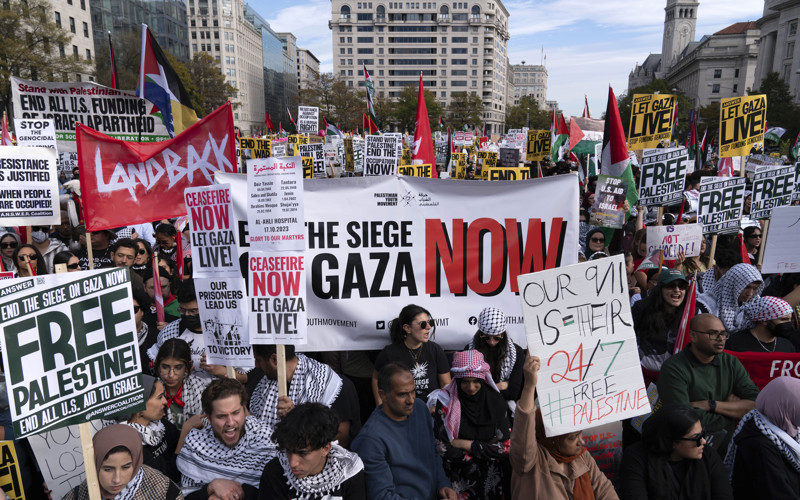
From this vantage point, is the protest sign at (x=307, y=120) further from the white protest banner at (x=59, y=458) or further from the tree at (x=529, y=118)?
the tree at (x=529, y=118)

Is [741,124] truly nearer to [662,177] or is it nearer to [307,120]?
[662,177]

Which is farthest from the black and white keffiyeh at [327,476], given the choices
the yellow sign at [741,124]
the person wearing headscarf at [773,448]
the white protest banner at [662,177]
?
the yellow sign at [741,124]

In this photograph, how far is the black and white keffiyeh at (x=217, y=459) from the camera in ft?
9.82

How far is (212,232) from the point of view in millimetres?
3688

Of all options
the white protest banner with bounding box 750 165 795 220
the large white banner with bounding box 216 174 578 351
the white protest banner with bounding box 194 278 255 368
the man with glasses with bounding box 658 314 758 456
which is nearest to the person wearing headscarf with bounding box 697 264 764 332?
the man with glasses with bounding box 658 314 758 456

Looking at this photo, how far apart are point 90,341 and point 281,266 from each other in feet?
3.84

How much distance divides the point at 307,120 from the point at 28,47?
1890 cm

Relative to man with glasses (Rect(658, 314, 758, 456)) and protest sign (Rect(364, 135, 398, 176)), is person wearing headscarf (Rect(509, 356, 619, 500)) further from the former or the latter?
protest sign (Rect(364, 135, 398, 176))

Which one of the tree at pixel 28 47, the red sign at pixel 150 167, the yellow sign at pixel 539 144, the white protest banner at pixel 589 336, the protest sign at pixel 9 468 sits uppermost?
the tree at pixel 28 47

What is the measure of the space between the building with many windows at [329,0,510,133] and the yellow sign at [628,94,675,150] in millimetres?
118685

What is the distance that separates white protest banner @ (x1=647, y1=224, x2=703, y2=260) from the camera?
20.0 ft

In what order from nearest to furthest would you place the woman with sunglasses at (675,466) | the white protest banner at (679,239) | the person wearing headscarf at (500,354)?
the woman with sunglasses at (675,466) → the person wearing headscarf at (500,354) → the white protest banner at (679,239)

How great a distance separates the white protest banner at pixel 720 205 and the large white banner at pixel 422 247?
9.73 feet

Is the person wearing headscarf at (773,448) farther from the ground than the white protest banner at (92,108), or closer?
closer
